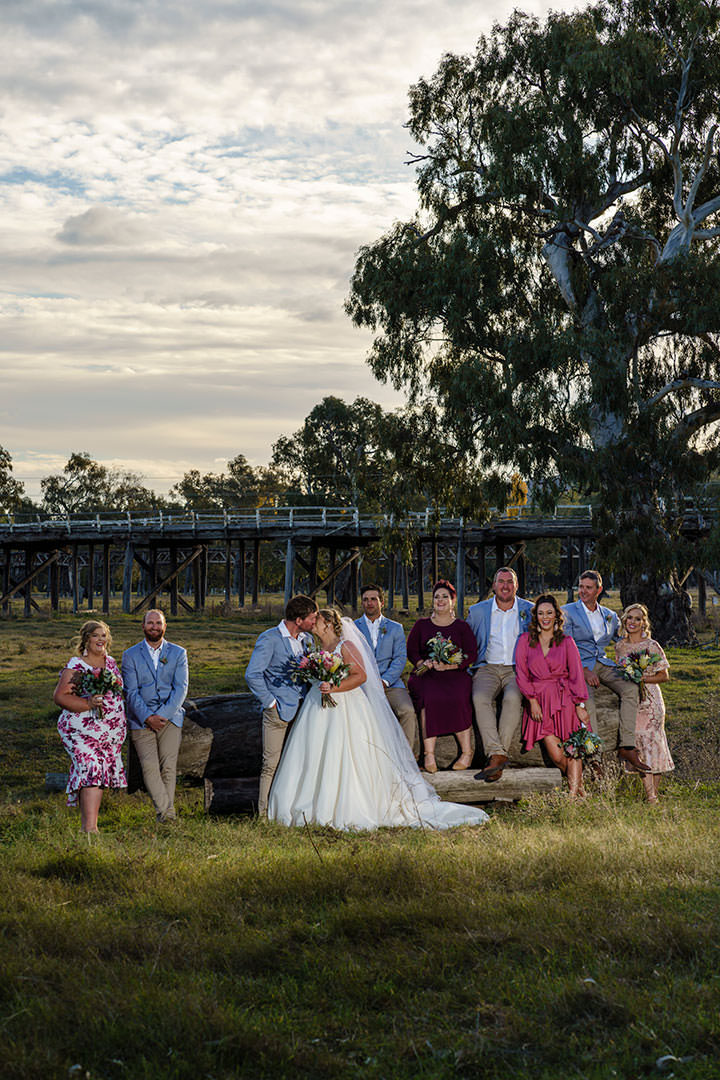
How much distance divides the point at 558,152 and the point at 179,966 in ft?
65.9

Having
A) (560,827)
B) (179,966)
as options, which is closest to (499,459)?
(560,827)

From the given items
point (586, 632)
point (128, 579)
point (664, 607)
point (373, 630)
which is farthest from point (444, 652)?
point (128, 579)

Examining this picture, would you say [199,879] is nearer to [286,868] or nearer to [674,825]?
[286,868]

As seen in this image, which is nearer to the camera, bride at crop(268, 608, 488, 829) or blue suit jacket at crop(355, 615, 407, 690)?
bride at crop(268, 608, 488, 829)

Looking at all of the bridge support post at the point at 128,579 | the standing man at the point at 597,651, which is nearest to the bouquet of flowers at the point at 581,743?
the standing man at the point at 597,651

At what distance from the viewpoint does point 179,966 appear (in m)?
4.98

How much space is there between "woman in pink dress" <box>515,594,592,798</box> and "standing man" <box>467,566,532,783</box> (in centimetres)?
20

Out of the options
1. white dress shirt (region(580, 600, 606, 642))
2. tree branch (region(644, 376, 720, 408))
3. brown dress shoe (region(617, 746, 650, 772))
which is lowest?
brown dress shoe (region(617, 746, 650, 772))

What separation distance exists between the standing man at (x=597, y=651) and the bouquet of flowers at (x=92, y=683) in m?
4.51

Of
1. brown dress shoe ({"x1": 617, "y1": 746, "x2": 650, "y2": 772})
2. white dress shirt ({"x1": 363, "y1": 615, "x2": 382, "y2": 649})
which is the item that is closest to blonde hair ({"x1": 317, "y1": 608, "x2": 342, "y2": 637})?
white dress shirt ({"x1": 363, "y1": 615, "x2": 382, "y2": 649})

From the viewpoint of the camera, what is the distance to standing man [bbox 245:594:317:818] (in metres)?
8.95

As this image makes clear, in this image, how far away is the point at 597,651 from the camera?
410 inches

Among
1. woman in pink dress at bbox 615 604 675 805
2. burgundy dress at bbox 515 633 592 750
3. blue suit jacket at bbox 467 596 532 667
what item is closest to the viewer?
burgundy dress at bbox 515 633 592 750

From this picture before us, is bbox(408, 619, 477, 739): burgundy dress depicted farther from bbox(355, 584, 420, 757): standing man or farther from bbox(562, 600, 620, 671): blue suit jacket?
bbox(562, 600, 620, 671): blue suit jacket
